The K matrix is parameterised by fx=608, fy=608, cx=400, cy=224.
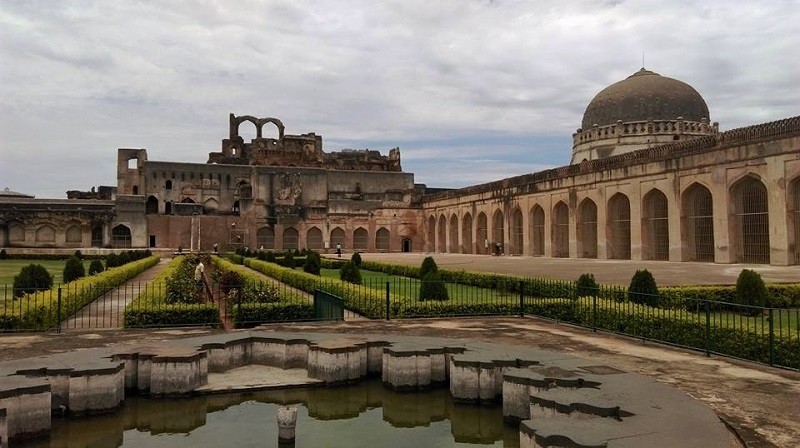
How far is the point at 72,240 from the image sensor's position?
45469 millimetres

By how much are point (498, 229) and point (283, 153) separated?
2705cm

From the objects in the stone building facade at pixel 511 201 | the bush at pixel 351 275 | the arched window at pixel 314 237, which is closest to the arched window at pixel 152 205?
the stone building facade at pixel 511 201

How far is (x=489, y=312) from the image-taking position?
11.0 metres

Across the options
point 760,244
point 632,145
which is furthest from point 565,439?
point 632,145

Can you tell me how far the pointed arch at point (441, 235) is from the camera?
46.4 metres

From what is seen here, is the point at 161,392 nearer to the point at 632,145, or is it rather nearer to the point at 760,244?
the point at 760,244

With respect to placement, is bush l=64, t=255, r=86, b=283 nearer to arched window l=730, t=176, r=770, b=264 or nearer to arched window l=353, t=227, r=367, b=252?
arched window l=730, t=176, r=770, b=264

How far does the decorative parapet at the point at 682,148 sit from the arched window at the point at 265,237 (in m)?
21.9

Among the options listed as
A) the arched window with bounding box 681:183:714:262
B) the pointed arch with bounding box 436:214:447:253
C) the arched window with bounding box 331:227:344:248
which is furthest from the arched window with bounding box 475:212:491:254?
the arched window with bounding box 681:183:714:262

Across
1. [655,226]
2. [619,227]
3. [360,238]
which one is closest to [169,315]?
[655,226]

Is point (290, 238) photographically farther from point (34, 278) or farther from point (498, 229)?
point (34, 278)

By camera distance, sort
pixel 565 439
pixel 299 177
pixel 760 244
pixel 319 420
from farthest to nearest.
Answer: pixel 299 177
pixel 760 244
pixel 319 420
pixel 565 439

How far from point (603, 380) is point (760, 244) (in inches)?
761

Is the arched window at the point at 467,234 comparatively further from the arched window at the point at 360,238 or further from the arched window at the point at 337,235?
the arched window at the point at 337,235
